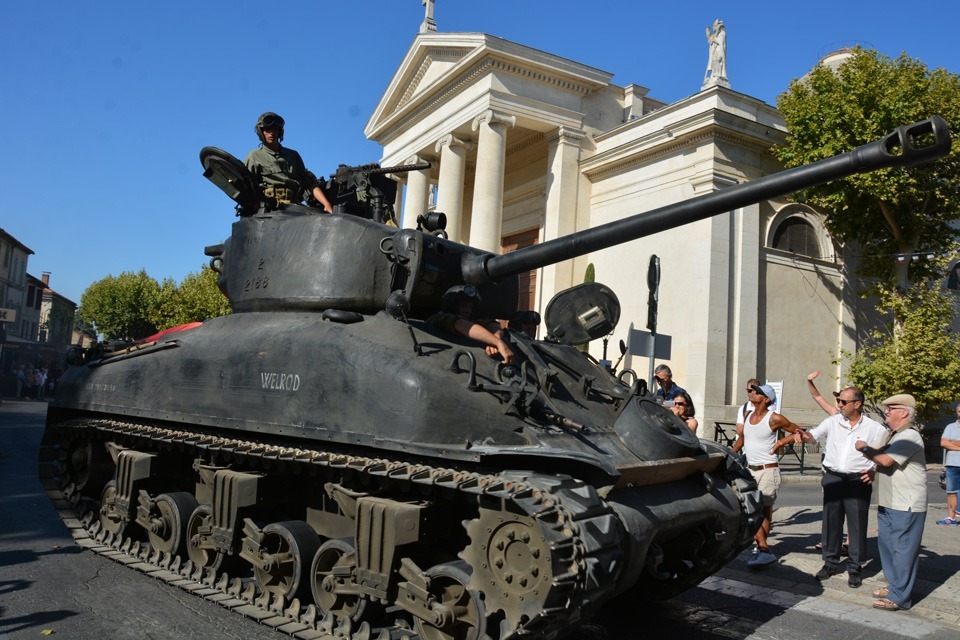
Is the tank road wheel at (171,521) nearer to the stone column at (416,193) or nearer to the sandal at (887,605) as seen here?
the sandal at (887,605)

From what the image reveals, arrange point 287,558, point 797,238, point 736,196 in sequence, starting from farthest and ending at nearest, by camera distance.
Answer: point 797,238 → point 287,558 → point 736,196

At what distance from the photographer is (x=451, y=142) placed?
90.6ft

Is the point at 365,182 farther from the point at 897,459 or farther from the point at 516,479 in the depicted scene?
the point at 897,459

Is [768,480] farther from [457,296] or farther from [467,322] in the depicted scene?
[457,296]

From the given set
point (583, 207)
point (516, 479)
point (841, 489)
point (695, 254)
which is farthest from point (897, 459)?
point (583, 207)

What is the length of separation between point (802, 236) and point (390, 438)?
21.3 m

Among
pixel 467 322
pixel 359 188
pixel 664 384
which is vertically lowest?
pixel 664 384

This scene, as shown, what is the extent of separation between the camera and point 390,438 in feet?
15.4

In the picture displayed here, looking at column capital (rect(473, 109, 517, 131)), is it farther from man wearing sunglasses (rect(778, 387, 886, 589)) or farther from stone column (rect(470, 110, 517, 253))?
man wearing sunglasses (rect(778, 387, 886, 589))

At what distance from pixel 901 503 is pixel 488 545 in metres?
4.43

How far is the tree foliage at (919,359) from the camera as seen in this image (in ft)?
63.9

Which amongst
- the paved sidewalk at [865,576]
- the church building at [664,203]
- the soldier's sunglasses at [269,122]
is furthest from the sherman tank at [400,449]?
the church building at [664,203]

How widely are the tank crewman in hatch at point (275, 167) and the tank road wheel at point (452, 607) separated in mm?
4069

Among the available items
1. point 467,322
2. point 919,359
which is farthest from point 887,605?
point 919,359
